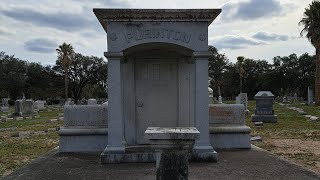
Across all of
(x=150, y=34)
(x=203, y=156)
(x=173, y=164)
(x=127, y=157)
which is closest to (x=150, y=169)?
(x=127, y=157)

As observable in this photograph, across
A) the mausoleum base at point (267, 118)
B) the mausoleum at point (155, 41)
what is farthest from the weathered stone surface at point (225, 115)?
the mausoleum base at point (267, 118)

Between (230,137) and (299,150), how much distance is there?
12.3 ft

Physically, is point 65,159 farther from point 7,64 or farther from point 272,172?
point 7,64

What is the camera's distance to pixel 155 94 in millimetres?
9078

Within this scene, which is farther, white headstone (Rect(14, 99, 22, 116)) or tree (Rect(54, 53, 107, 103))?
tree (Rect(54, 53, 107, 103))

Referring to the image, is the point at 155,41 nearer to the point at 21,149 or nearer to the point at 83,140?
the point at 83,140

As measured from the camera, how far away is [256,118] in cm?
2303

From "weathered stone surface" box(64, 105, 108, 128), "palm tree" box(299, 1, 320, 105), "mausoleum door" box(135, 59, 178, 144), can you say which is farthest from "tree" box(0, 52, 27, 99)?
"mausoleum door" box(135, 59, 178, 144)

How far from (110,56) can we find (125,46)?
14.1 inches

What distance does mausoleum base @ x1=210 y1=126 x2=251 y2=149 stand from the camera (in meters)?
9.27

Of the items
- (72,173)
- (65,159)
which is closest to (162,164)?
(72,173)

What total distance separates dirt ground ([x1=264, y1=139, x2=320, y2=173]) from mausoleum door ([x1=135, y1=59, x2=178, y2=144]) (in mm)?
3552

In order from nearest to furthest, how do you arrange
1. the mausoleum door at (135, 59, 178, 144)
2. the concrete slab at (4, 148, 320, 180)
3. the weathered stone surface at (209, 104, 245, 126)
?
the concrete slab at (4, 148, 320, 180) < the mausoleum door at (135, 59, 178, 144) < the weathered stone surface at (209, 104, 245, 126)

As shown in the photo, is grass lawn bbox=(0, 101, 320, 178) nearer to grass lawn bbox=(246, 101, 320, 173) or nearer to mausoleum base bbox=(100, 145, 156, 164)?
grass lawn bbox=(246, 101, 320, 173)
